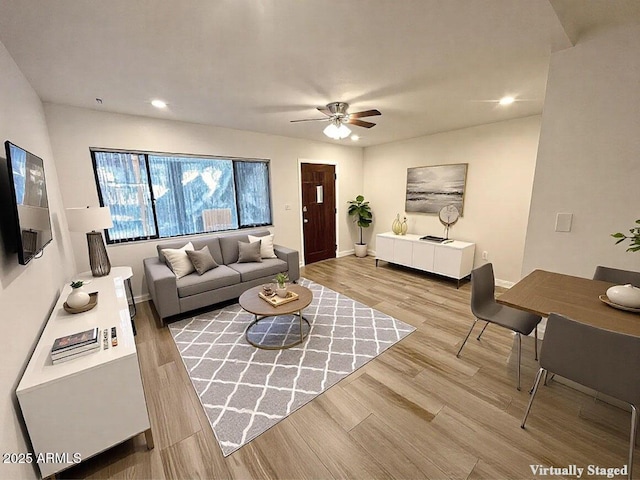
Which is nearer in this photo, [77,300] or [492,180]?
[77,300]

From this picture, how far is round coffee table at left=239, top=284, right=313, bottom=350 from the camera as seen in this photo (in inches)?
95.9

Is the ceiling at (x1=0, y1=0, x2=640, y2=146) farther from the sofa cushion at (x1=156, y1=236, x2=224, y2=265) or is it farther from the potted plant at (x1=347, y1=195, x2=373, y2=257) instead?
the potted plant at (x1=347, y1=195, x2=373, y2=257)

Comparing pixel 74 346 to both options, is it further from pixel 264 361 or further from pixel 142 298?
pixel 142 298

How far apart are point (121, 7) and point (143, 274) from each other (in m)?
3.07

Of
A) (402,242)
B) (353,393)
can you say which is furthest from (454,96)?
(353,393)

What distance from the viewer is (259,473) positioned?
4.55ft

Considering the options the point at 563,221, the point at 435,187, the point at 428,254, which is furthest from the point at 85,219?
the point at 435,187

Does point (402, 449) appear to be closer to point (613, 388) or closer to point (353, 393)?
point (353, 393)

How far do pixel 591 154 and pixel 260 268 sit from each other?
352 cm

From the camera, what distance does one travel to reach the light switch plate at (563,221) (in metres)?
2.09

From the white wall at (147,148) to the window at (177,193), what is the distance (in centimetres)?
12

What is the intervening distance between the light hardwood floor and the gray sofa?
645mm

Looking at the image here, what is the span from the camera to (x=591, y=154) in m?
1.95

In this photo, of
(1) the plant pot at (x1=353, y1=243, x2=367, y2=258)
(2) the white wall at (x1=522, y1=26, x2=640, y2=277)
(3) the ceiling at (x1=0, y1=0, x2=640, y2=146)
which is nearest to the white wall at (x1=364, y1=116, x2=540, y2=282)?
(3) the ceiling at (x1=0, y1=0, x2=640, y2=146)
